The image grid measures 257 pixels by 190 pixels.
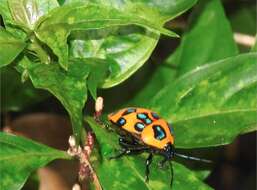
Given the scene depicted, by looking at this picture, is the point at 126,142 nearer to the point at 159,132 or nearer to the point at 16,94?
the point at 159,132

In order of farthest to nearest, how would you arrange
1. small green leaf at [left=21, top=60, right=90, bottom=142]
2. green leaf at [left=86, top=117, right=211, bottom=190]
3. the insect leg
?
the insect leg → green leaf at [left=86, top=117, right=211, bottom=190] → small green leaf at [left=21, top=60, right=90, bottom=142]

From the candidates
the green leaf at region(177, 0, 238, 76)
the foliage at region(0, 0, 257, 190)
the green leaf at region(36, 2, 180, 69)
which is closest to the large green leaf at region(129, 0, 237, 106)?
the green leaf at region(177, 0, 238, 76)

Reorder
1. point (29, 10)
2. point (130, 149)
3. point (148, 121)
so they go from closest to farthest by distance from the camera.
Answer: point (29, 10), point (130, 149), point (148, 121)

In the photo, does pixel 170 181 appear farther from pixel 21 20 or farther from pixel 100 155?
pixel 21 20

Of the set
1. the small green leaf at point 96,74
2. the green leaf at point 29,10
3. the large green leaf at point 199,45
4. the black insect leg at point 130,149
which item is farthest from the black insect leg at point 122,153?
the large green leaf at point 199,45

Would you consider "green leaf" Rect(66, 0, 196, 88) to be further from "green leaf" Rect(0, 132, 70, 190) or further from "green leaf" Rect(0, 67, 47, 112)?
"green leaf" Rect(0, 67, 47, 112)

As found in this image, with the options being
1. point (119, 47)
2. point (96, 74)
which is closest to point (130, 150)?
point (96, 74)

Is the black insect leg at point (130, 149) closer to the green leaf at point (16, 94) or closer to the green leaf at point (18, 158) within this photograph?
the green leaf at point (18, 158)
